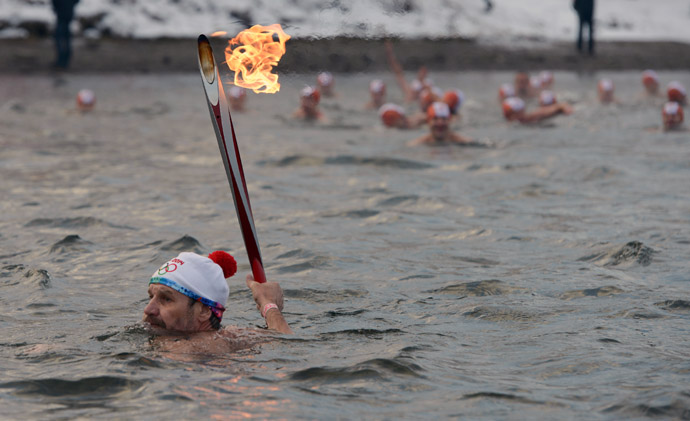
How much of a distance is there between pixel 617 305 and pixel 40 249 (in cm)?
564

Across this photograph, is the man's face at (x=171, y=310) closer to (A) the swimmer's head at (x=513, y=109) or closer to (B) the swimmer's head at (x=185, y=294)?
(B) the swimmer's head at (x=185, y=294)

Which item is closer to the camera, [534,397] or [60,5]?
[534,397]

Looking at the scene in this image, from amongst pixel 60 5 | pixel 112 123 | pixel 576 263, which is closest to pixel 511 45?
pixel 60 5

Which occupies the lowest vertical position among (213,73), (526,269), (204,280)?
(526,269)

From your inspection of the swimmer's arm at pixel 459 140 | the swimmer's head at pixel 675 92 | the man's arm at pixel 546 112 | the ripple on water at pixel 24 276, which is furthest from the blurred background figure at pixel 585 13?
the ripple on water at pixel 24 276

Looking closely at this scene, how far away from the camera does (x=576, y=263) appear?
9.55 meters

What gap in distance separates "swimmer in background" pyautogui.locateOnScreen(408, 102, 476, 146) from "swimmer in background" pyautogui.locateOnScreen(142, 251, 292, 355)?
12.0m

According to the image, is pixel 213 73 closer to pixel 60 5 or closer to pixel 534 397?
pixel 534 397

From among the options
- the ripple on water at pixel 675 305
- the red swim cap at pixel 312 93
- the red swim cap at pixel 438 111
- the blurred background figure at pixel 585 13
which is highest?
the blurred background figure at pixel 585 13

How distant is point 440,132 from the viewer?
18.6 meters

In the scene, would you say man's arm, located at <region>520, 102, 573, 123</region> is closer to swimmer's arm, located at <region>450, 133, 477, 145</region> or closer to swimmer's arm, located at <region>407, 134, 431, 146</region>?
swimmer's arm, located at <region>450, 133, 477, 145</region>

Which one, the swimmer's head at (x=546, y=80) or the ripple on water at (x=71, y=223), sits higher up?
the swimmer's head at (x=546, y=80)

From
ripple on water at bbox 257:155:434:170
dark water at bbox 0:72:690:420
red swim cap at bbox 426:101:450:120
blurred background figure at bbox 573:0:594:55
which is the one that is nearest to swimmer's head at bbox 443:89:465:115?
dark water at bbox 0:72:690:420

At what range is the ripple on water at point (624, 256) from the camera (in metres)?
9.54
